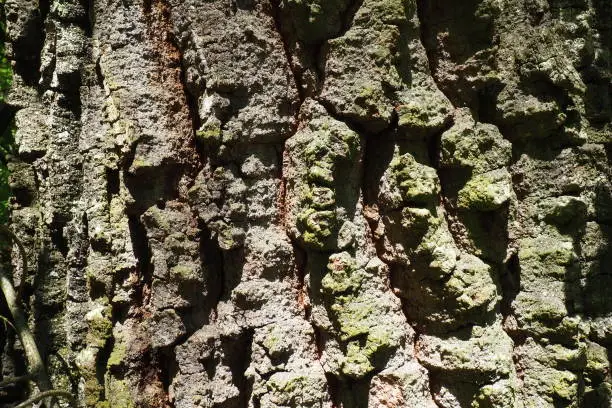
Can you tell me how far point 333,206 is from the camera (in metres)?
1.18

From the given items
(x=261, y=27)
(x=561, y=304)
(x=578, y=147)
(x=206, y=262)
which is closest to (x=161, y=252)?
(x=206, y=262)

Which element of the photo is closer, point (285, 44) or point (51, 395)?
point (285, 44)

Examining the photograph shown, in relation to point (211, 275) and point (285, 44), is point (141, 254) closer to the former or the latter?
point (211, 275)

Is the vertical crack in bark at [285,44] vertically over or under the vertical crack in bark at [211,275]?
over

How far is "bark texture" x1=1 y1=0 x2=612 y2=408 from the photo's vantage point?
120 centimetres

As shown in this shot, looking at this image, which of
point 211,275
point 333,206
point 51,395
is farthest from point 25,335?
point 333,206

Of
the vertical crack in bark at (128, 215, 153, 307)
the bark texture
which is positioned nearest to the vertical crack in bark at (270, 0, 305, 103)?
the bark texture

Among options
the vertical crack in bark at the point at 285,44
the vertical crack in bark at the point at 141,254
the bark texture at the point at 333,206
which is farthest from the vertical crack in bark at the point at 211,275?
the vertical crack in bark at the point at 285,44

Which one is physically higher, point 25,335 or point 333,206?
point 333,206

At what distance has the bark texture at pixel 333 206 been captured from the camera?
120 centimetres

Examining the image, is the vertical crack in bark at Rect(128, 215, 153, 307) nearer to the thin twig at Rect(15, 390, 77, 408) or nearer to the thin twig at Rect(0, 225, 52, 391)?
→ the thin twig at Rect(15, 390, 77, 408)

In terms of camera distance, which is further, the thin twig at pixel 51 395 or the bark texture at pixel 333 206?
the thin twig at pixel 51 395

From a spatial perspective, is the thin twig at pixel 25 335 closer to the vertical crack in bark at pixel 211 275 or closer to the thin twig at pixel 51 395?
the thin twig at pixel 51 395

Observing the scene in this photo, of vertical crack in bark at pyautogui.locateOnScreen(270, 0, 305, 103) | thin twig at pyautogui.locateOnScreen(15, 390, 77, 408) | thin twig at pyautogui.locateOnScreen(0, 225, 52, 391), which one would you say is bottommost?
thin twig at pyautogui.locateOnScreen(15, 390, 77, 408)
